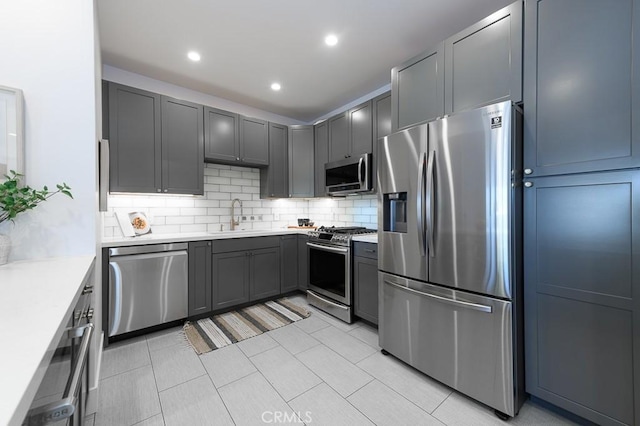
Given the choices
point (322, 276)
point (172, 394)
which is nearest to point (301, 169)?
point (322, 276)

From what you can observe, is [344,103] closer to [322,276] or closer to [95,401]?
[322,276]

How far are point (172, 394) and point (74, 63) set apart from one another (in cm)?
215

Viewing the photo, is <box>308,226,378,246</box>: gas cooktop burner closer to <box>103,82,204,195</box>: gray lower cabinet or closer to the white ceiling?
<box>103,82,204,195</box>: gray lower cabinet

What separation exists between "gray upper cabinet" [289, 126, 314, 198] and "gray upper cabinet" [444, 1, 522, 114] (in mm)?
2273

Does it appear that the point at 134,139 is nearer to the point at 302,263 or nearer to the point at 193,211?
the point at 193,211

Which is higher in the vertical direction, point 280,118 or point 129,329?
point 280,118

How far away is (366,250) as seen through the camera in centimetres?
259

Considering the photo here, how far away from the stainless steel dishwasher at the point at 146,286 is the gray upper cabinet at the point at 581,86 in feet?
9.99

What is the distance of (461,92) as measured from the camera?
184 centimetres

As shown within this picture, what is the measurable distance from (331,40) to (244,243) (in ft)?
7.58

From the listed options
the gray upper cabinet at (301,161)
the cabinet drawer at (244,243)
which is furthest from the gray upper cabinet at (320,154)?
the cabinet drawer at (244,243)

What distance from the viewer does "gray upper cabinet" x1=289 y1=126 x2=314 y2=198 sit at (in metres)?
3.88

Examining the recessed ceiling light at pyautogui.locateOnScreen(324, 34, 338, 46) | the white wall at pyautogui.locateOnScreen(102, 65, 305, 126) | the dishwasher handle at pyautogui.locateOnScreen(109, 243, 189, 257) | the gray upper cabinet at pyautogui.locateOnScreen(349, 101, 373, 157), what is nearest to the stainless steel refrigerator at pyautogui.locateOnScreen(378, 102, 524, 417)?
the gray upper cabinet at pyautogui.locateOnScreen(349, 101, 373, 157)

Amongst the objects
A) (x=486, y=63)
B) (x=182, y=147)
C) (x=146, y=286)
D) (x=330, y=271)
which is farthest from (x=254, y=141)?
(x=486, y=63)
